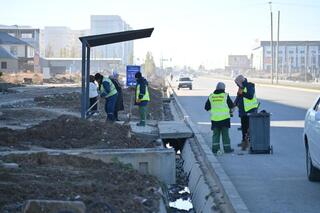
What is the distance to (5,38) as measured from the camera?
11656cm

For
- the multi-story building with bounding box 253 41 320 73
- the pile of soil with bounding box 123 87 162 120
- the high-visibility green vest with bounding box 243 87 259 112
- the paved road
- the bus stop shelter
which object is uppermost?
the multi-story building with bounding box 253 41 320 73

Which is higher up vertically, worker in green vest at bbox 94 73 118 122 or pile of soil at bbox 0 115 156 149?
worker in green vest at bbox 94 73 118 122

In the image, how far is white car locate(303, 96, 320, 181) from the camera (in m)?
8.91

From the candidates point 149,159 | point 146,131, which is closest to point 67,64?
point 146,131

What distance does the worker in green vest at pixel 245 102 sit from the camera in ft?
46.4

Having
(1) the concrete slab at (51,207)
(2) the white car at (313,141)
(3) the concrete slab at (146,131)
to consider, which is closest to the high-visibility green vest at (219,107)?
(3) the concrete slab at (146,131)

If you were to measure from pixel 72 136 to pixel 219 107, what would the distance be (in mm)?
3496

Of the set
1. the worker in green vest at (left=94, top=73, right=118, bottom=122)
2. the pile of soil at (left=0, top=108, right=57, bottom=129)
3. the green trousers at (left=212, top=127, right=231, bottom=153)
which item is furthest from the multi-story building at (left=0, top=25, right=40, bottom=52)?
the green trousers at (left=212, top=127, right=231, bottom=153)

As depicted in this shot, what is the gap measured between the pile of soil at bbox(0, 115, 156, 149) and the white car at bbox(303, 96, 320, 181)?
15.1 ft

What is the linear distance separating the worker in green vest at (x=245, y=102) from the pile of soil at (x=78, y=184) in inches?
174

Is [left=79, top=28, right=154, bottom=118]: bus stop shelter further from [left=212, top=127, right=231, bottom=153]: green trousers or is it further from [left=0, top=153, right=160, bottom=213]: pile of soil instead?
[left=0, top=153, right=160, bottom=213]: pile of soil

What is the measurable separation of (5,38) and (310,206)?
113485 millimetres

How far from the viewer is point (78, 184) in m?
8.33

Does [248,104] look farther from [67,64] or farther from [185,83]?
[67,64]
